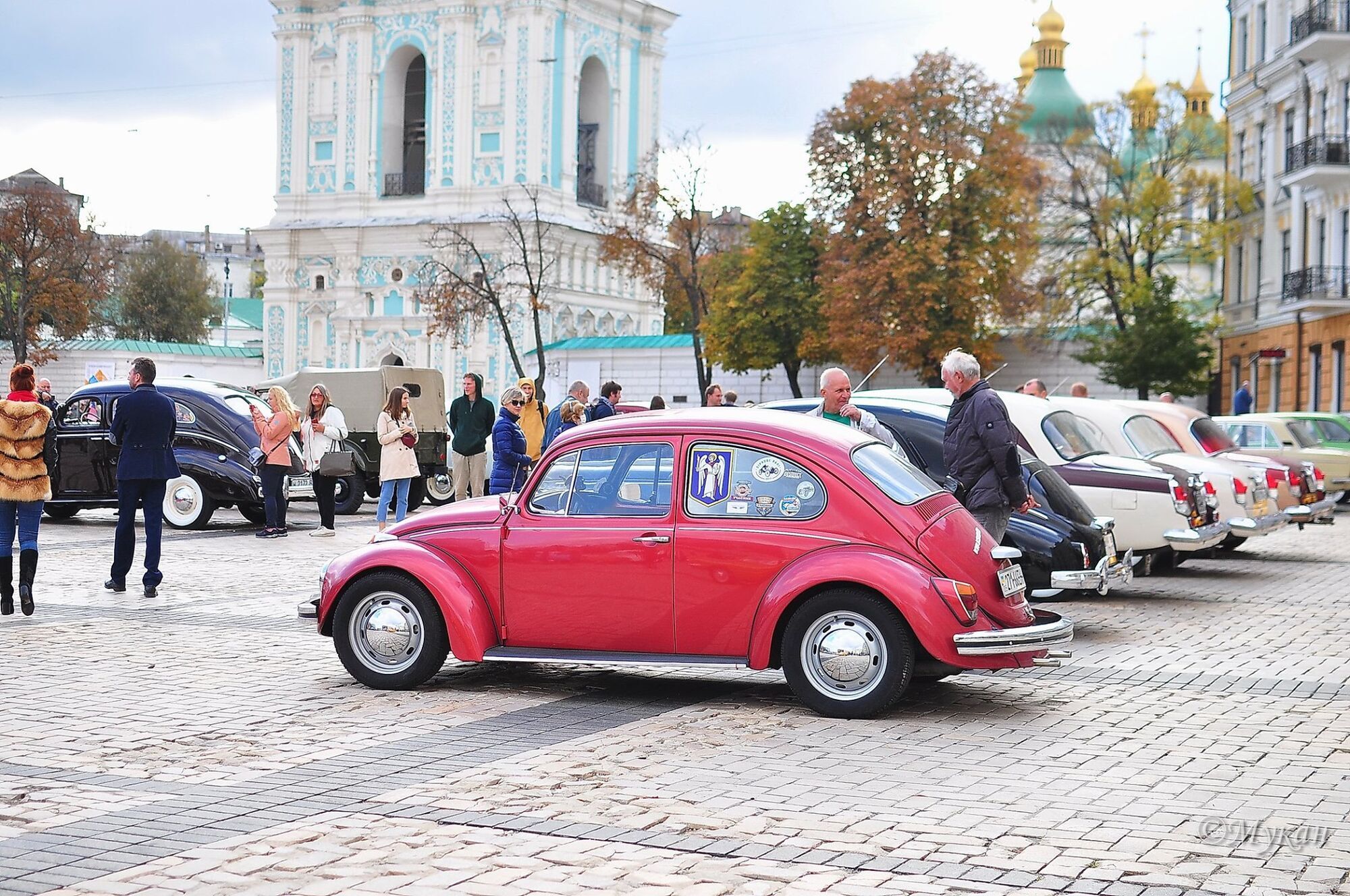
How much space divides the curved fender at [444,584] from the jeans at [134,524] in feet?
16.4

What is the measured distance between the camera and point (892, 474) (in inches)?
377

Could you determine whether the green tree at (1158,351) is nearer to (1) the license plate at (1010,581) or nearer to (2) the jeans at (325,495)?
(2) the jeans at (325,495)

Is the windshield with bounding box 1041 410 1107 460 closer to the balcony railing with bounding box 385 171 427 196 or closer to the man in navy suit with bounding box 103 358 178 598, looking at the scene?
the man in navy suit with bounding box 103 358 178 598

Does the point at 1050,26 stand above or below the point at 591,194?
above

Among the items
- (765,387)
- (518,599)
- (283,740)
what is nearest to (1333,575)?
(518,599)

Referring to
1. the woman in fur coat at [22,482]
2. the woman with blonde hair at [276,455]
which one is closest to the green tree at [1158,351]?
the woman with blonde hair at [276,455]

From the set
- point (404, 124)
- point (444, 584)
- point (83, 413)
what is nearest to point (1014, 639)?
point (444, 584)

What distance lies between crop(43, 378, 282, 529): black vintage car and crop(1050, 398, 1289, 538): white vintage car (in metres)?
11.0

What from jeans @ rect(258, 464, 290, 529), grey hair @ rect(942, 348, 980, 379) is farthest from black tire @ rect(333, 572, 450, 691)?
jeans @ rect(258, 464, 290, 529)

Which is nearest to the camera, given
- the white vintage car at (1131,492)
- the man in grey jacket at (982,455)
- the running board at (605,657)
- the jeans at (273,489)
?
the running board at (605,657)

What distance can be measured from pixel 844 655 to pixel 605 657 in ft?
4.28

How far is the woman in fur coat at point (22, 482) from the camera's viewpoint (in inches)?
516

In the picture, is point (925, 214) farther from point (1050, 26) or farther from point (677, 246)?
point (1050, 26)

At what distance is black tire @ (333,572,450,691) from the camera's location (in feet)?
32.2
